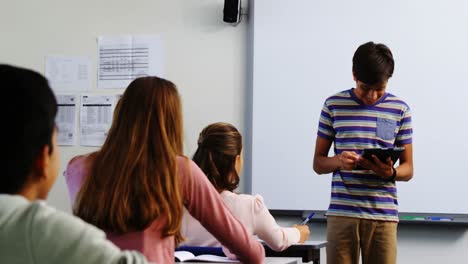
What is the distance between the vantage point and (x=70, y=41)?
460 centimetres

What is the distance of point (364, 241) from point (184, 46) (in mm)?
2198

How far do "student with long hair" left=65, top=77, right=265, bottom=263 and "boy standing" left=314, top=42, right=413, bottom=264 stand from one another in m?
0.92

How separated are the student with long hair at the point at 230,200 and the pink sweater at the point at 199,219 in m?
0.55

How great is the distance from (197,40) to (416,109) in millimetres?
1404

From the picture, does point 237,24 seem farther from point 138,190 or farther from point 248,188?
point 138,190

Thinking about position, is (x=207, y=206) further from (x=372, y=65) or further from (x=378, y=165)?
(x=372, y=65)

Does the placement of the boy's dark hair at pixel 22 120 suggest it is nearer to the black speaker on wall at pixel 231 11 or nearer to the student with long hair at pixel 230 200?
the student with long hair at pixel 230 200

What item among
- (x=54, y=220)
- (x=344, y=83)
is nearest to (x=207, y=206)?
(x=54, y=220)

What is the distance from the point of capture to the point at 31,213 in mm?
877

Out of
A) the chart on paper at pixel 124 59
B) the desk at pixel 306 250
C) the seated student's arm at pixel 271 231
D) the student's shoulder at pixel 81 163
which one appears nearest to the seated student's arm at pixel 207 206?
the student's shoulder at pixel 81 163

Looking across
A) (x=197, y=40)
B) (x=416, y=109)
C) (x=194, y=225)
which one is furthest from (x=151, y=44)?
(x=194, y=225)

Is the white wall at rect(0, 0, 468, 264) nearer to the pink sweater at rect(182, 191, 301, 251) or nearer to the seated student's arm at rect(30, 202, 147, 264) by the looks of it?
the pink sweater at rect(182, 191, 301, 251)

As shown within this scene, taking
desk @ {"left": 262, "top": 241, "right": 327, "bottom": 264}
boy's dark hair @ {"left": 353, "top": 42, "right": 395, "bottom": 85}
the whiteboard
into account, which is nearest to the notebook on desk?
desk @ {"left": 262, "top": 241, "right": 327, "bottom": 264}

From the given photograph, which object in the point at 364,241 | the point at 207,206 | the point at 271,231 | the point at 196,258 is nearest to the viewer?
the point at 207,206
